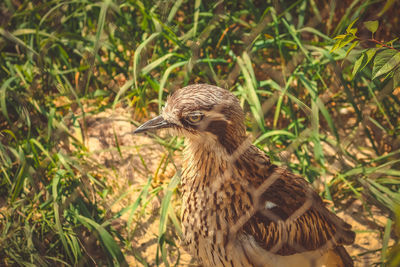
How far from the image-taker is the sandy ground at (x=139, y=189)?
7.62 feet

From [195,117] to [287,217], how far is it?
23.2 inches

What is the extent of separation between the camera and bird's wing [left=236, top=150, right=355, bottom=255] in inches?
67.8

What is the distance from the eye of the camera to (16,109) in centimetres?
243

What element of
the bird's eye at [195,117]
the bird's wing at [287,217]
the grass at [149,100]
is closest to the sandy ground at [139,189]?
the grass at [149,100]

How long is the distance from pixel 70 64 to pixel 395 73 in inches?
84.5

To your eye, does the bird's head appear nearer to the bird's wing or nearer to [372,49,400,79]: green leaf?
the bird's wing

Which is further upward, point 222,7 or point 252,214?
point 222,7

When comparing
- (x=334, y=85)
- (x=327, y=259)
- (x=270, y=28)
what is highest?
(x=270, y=28)

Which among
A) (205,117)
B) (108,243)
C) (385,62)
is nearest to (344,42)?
(385,62)

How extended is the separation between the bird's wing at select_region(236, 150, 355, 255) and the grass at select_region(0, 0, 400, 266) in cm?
44

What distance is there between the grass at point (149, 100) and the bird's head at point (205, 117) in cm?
54

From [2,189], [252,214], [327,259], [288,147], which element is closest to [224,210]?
[252,214]

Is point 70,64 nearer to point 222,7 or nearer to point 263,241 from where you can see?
point 222,7

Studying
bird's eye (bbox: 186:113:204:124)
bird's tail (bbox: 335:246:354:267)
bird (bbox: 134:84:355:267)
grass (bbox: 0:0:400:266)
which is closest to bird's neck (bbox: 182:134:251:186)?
bird (bbox: 134:84:355:267)
